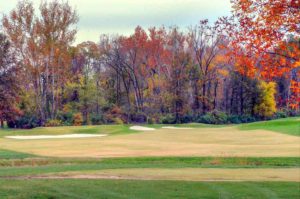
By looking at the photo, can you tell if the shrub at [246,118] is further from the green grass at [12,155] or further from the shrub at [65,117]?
the green grass at [12,155]

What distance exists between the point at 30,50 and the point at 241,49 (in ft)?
144

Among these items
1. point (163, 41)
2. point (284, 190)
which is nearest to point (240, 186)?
point (284, 190)

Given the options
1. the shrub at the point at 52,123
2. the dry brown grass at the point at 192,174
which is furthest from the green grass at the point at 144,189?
the shrub at the point at 52,123

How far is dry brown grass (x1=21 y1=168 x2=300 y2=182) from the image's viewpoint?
46.7 feet

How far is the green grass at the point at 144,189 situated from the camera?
1108 centimetres

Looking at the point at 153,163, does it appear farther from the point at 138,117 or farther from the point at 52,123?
the point at 138,117

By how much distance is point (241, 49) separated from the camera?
16.3m

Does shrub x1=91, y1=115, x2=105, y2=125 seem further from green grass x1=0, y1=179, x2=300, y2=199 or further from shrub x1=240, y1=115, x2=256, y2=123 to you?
green grass x1=0, y1=179, x2=300, y2=199

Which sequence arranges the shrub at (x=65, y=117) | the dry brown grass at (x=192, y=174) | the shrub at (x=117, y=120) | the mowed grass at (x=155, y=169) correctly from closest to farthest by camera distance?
1. the mowed grass at (x=155, y=169)
2. the dry brown grass at (x=192, y=174)
3. the shrub at (x=65, y=117)
4. the shrub at (x=117, y=120)

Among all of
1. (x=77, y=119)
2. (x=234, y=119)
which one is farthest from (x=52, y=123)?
(x=234, y=119)

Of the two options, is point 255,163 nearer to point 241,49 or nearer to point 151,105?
point 241,49

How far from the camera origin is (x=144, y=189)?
39.2 ft

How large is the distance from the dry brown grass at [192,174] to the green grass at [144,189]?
1.34 meters

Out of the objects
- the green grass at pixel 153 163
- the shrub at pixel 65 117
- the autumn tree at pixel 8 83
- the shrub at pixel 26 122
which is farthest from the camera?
the shrub at pixel 65 117
